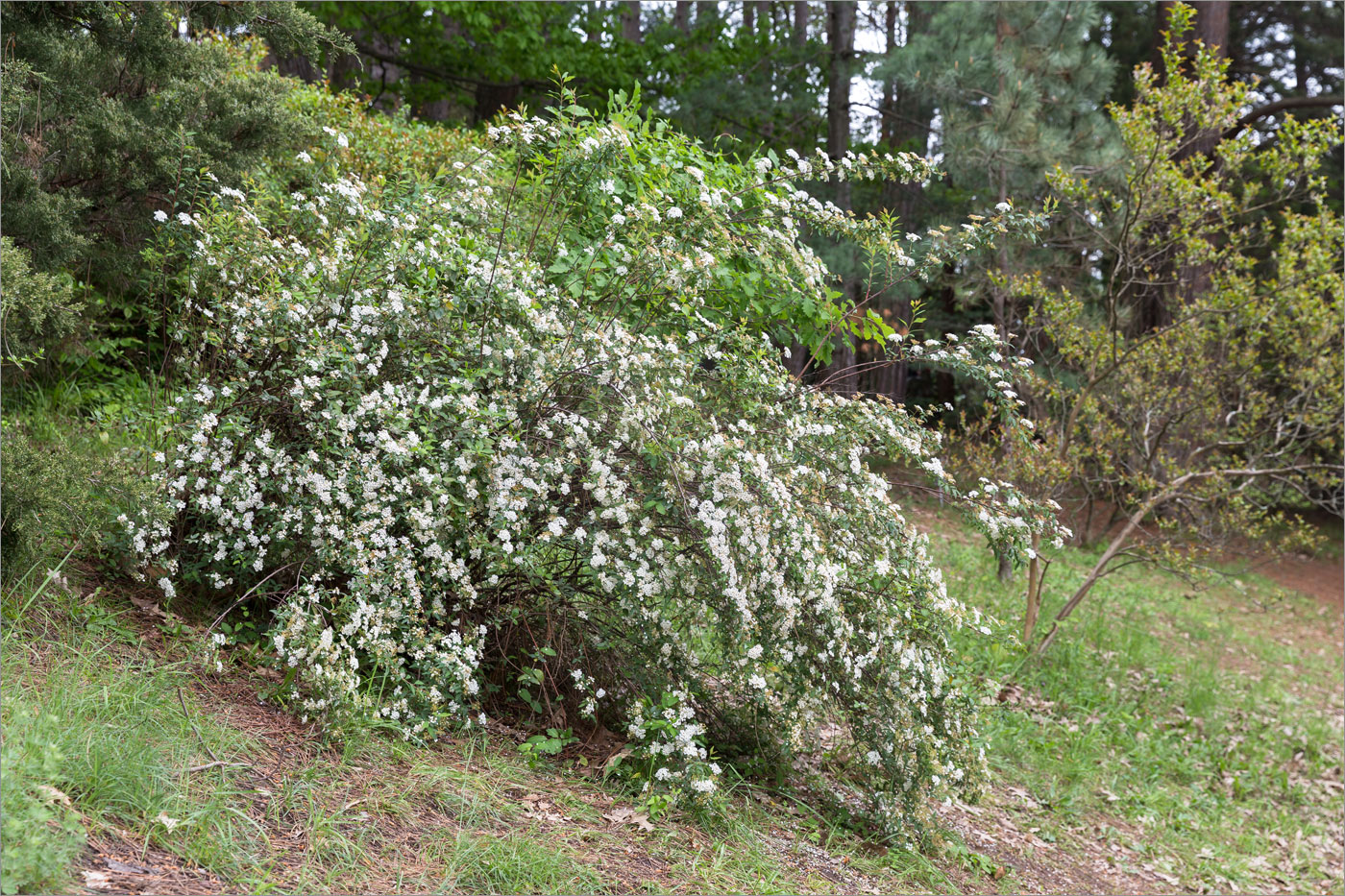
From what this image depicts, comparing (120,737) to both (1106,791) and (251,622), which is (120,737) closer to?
(251,622)

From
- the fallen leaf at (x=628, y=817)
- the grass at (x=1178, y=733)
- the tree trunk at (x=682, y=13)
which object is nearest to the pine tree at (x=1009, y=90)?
the grass at (x=1178, y=733)

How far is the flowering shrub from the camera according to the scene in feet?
10.7

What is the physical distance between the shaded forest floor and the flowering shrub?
21 centimetres

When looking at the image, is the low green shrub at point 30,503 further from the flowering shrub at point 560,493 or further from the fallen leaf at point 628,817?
the fallen leaf at point 628,817

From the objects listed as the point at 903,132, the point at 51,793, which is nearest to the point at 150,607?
the point at 51,793

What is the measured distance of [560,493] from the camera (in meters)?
3.41

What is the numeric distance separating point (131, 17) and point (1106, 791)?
6288 mm

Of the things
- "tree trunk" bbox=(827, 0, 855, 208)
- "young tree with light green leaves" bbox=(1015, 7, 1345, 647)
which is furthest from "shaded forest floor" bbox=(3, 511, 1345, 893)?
"tree trunk" bbox=(827, 0, 855, 208)

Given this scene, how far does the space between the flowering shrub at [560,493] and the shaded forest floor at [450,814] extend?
0.21 m

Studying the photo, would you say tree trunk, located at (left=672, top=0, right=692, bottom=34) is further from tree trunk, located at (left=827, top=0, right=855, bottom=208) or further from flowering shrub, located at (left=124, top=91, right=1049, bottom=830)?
flowering shrub, located at (left=124, top=91, right=1049, bottom=830)

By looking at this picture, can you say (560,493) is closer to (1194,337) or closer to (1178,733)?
(1178,733)

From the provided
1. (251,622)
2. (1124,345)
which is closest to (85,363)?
(251,622)

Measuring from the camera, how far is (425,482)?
128 inches

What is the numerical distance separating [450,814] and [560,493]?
1079mm
